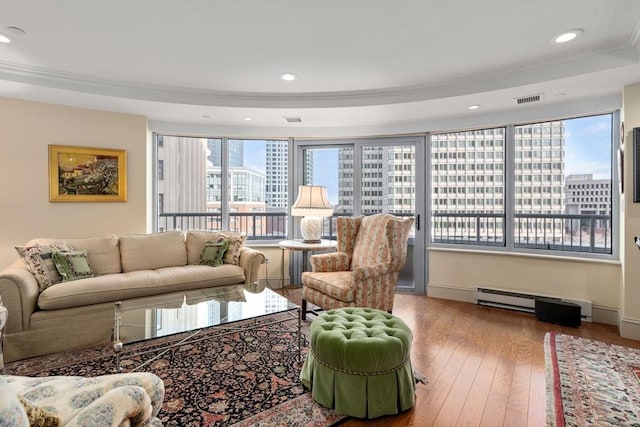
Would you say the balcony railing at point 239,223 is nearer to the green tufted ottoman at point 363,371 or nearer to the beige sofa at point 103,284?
the beige sofa at point 103,284

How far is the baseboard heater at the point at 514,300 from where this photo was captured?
3.39 metres

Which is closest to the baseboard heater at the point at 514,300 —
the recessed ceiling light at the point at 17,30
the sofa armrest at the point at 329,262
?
the sofa armrest at the point at 329,262

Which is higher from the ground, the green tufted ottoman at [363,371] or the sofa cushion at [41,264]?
the sofa cushion at [41,264]

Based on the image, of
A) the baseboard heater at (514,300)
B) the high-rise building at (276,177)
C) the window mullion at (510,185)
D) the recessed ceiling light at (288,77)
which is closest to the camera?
the recessed ceiling light at (288,77)

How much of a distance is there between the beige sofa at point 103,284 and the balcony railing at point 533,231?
255 centimetres

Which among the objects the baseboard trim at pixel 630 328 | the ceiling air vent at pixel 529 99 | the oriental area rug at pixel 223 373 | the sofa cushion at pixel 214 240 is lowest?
the oriental area rug at pixel 223 373

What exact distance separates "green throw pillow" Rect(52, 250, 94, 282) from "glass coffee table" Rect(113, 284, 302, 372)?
770mm

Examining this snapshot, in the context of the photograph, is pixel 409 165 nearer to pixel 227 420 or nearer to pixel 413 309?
pixel 413 309

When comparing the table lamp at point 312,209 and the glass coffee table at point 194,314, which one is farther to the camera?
the table lamp at point 312,209

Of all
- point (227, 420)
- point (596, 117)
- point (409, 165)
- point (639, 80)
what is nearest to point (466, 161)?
point (409, 165)

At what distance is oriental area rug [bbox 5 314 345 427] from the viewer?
184 cm

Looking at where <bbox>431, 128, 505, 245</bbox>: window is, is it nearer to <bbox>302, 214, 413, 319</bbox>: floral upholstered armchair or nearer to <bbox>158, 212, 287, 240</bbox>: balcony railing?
<bbox>302, 214, 413, 319</bbox>: floral upholstered armchair

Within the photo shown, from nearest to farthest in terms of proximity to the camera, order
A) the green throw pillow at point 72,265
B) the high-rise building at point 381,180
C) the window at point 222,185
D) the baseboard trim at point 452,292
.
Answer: the green throw pillow at point 72,265 < the baseboard trim at point 452,292 < the high-rise building at point 381,180 < the window at point 222,185

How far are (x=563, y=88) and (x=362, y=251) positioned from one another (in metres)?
2.44
